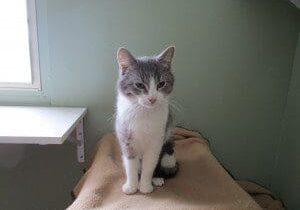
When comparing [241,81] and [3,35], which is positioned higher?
[3,35]

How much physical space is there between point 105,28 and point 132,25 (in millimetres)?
126

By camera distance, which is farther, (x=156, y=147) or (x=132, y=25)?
(x=132, y=25)

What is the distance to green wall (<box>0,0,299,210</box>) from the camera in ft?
4.41

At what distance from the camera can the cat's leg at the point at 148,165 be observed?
100 cm

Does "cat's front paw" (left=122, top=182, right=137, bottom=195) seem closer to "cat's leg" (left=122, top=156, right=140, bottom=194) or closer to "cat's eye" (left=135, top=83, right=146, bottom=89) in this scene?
"cat's leg" (left=122, top=156, right=140, bottom=194)

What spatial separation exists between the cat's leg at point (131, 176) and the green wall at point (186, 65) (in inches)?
19.4

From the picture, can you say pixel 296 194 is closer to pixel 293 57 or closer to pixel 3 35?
pixel 293 57

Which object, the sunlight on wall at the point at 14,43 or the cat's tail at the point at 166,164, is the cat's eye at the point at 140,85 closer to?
the cat's tail at the point at 166,164

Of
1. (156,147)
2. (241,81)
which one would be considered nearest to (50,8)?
(156,147)

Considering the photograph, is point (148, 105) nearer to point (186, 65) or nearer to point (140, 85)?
point (140, 85)

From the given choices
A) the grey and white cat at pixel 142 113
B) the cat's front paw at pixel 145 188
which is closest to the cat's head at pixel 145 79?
the grey and white cat at pixel 142 113

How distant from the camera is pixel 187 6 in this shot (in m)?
1.34

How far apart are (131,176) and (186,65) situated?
2.09 ft

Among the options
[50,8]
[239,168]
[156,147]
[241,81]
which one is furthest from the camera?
[239,168]
